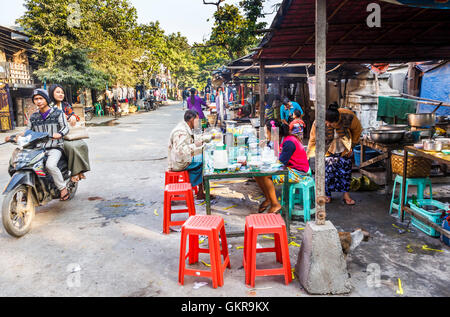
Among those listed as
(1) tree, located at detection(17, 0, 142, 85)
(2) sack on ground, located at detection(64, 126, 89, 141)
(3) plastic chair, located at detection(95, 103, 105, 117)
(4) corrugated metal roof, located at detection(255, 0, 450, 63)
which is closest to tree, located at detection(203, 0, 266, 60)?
(1) tree, located at detection(17, 0, 142, 85)

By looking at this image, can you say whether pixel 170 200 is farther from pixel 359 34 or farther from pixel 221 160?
pixel 359 34

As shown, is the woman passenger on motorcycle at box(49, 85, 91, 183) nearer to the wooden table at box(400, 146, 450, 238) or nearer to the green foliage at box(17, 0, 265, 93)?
the wooden table at box(400, 146, 450, 238)

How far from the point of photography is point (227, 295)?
3258mm

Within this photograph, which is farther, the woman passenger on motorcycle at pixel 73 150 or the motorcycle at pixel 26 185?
the woman passenger on motorcycle at pixel 73 150

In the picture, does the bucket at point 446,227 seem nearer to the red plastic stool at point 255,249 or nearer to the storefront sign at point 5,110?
the red plastic stool at point 255,249

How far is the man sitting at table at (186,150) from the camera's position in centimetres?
554

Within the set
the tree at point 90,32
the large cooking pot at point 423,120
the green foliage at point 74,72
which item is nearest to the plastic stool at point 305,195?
the large cooking pot at point 423,120

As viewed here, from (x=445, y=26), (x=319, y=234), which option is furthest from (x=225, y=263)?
(x=445, y=26)

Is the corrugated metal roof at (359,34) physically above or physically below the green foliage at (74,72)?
below

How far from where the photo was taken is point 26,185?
16.1 feet

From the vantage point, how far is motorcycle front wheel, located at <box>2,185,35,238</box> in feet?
14.8

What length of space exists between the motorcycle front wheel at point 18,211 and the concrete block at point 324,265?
12.7 ft

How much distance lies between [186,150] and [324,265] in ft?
9.81
